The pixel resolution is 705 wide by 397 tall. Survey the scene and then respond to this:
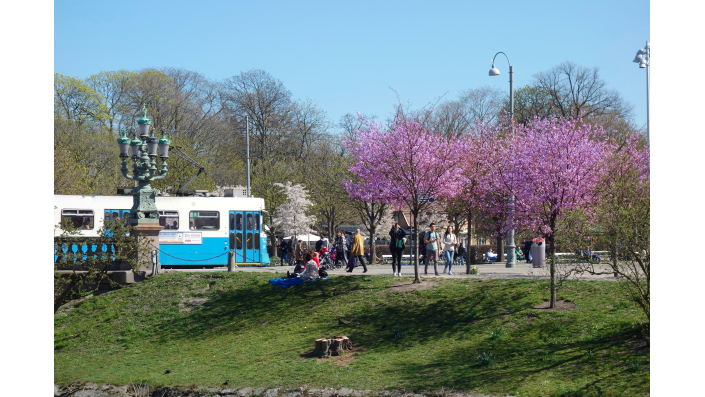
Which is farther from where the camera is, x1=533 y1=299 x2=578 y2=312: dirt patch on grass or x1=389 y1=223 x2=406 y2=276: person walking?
x1=389 y1=223 x2=406 y2=276: person walking

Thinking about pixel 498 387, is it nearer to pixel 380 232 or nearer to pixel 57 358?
pixel 57 358

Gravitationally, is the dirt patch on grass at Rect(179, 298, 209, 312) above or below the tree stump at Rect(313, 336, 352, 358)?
above

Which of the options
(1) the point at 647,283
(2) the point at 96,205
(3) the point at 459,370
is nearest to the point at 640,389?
(1) the point at 647,283

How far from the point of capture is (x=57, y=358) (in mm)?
17828

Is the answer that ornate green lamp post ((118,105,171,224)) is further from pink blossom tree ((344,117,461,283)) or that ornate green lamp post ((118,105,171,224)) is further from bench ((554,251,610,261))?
bench ((554,251,610,261))

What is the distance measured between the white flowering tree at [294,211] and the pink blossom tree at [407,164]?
2891 cm

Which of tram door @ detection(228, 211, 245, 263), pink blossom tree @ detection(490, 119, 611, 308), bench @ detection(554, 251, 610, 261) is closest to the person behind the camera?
bench @ detection(554, 251, 610, 261)

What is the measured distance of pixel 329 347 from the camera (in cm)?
1500

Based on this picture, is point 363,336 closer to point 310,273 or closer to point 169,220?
point 310,273

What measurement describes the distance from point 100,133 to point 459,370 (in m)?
43.4

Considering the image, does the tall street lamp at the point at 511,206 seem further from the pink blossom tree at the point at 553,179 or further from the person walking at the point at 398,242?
the person walking at the point at 398,242

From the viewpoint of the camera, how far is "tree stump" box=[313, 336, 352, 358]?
14938mm

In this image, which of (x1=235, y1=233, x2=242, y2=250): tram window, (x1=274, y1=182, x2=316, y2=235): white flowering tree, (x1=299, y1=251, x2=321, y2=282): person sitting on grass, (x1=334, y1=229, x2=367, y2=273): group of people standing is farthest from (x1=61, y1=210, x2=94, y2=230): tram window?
(x1=274, y1=182, x2=316, y2=235): white flowering tree

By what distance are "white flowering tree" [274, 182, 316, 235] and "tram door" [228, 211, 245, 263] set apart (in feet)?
62.0
